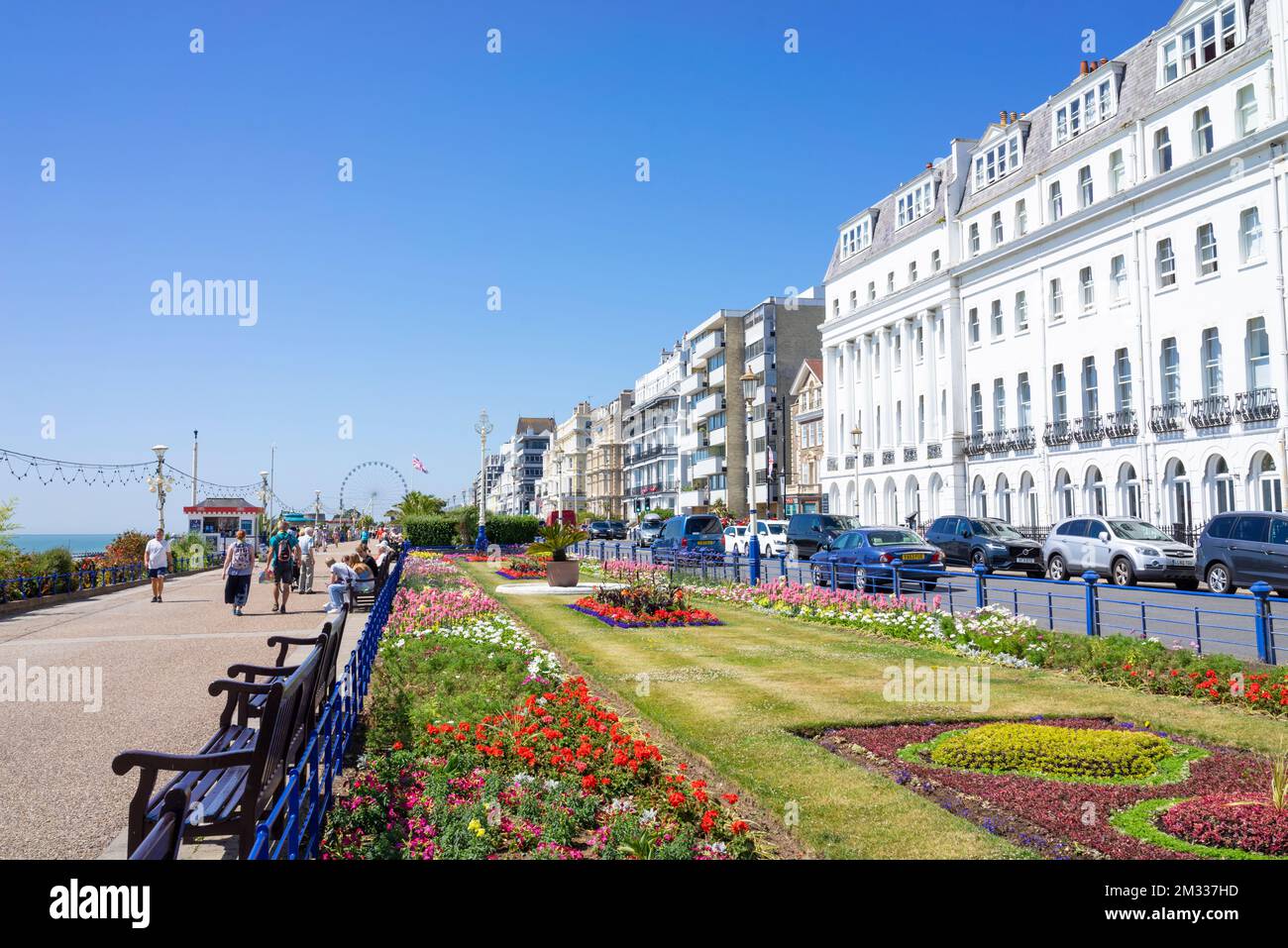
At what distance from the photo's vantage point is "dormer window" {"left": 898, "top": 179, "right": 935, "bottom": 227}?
51.5 metres

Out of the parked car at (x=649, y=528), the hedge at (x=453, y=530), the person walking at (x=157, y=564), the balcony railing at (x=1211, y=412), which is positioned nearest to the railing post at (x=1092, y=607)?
the person walking at (x=157, y=564)

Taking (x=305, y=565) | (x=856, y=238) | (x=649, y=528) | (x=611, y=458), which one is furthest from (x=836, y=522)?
(x=611, y=458)

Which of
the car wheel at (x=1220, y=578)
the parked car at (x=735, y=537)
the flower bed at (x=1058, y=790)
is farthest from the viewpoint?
the parked car at (x=735, y=537)

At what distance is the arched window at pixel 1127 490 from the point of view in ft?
118

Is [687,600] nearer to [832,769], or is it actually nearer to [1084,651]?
[1084,651]

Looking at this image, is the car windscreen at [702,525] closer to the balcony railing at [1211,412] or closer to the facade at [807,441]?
the balcony railing at [1211,412]

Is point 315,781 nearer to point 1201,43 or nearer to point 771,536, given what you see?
point 771,536

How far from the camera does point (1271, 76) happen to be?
2986 centimetres

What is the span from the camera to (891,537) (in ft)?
85.5

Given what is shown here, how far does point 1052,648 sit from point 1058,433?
30.5 metres

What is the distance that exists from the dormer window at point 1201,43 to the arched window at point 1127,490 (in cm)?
1442

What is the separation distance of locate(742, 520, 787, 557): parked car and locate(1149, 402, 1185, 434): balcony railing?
14.3 meters

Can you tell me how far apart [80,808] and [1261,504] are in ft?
109

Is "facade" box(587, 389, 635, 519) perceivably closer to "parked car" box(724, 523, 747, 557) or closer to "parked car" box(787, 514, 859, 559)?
"parked car" box(724, 523, 747, 557)
